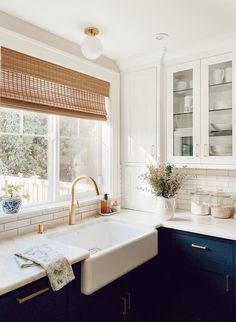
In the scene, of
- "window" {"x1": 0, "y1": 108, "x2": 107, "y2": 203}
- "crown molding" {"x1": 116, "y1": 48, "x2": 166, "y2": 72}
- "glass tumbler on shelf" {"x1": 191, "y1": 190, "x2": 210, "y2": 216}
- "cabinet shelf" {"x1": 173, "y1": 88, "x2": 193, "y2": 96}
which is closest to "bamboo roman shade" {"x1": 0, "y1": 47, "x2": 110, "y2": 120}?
"window" {"x1": 0, "y1": 108, "x2": 107, "y2": 203}

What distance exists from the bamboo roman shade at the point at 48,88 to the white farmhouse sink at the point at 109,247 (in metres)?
0.95

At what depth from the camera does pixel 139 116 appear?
271 cm

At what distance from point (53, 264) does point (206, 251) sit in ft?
3.78

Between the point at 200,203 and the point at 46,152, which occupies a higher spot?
the point at 46,152

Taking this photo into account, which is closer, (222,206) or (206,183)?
(222,206)

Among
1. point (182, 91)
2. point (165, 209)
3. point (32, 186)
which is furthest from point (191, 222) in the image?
point (32, 186)

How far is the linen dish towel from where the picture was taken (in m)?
1.35

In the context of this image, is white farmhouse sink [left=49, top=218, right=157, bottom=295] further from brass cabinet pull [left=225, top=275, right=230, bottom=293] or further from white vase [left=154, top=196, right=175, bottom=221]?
brass cabinet pull [left=225, top=275, right=230, bottom=293]

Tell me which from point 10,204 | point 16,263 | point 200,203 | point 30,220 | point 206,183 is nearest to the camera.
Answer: point 16,263

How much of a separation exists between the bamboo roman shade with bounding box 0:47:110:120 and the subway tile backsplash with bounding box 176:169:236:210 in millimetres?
1036

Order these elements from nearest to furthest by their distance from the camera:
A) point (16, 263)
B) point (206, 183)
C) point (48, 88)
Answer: point (16, 263) < point (48, 88) < point (206, 183)

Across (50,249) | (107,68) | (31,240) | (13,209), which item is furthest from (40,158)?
(107,68)

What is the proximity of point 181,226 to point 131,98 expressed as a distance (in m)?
1.32

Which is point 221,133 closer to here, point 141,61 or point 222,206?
point 222,206
